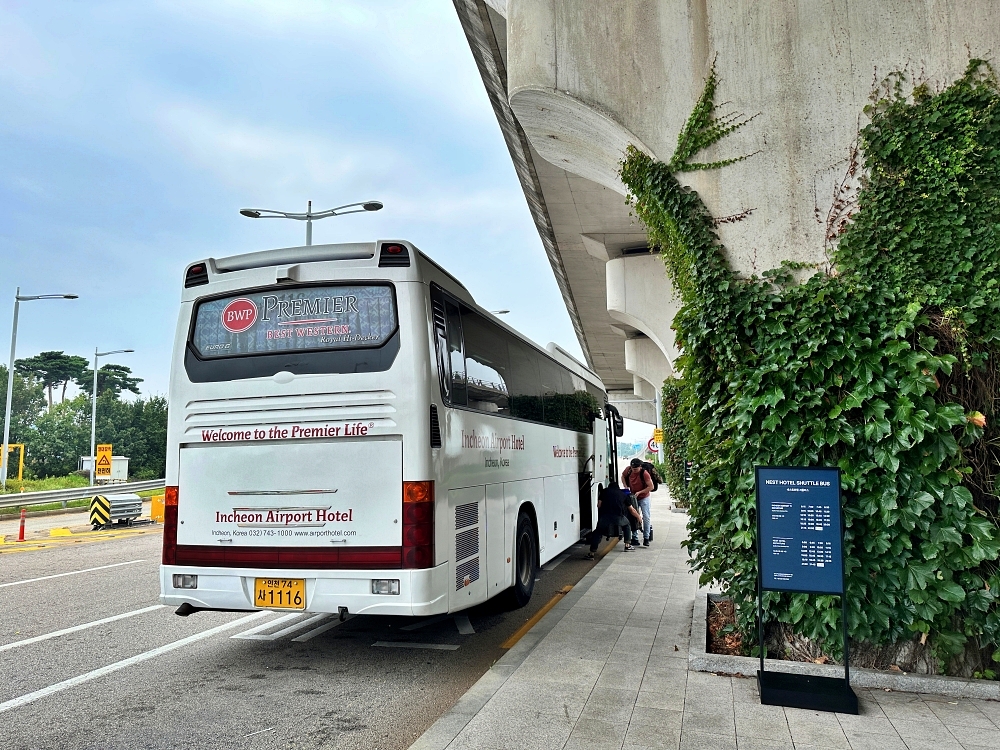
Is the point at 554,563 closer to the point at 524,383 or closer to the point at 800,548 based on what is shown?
the point at 524,383

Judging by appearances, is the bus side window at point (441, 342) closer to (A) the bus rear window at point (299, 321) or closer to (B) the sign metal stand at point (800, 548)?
(A) the bus rear window at point (299, 321)

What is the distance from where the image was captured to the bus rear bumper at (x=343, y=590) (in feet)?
18.8

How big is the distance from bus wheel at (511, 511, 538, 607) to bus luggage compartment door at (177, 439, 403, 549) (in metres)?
2.81

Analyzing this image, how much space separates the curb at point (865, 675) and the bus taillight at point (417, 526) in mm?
2315

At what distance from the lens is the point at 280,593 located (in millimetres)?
5934

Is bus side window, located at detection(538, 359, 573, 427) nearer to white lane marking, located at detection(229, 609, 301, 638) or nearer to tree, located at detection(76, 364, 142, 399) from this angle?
white lane marking, located at detection(229, 609, 301, 638)

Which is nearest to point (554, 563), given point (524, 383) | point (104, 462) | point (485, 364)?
point (524, 383)

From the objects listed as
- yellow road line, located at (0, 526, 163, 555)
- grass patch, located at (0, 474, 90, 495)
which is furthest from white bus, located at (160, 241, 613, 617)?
grass patch, located at (0, 474, 90, 495)

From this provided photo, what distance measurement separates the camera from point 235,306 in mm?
6492

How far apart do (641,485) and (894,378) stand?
8991mm

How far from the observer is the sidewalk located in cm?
442

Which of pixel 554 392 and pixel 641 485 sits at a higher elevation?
pixel 554 392

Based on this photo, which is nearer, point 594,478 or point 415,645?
point 415,645

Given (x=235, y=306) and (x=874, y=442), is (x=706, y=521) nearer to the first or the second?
(x=874, y=442)
